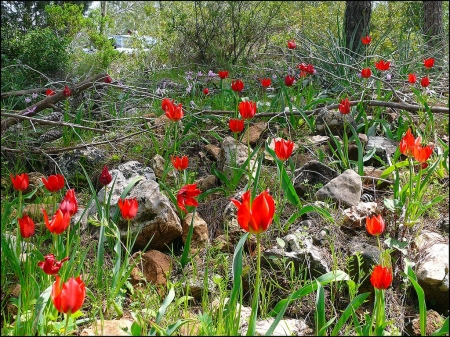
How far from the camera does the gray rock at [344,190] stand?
257 centimetres

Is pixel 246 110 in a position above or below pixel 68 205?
above

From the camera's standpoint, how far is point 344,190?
261cm

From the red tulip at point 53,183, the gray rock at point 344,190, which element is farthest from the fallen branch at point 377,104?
the red tulip at point 53,183

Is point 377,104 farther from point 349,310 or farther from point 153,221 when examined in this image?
point 349,310

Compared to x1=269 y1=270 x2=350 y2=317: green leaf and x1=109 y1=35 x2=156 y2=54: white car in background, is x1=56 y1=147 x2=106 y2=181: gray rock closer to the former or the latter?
x1=269 y1=270 x2=350 y2=317: green leaf

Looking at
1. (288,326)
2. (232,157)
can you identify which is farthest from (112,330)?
(232,157)

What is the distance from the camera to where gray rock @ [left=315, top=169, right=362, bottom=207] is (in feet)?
8.43

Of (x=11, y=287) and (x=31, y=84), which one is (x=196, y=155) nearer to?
(x=11, y=287)

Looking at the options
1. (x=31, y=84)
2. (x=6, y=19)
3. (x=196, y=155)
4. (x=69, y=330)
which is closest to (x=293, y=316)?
(x=69, y=330)

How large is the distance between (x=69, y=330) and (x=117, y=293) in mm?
261

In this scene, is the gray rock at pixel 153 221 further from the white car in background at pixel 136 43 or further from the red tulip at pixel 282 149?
the white car in background at pixel 136 43

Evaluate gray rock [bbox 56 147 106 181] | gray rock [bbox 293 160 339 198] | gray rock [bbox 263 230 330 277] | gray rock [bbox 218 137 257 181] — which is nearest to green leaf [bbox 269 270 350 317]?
gray rock [bbox 263 230 330 277]

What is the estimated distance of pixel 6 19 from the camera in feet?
26.3

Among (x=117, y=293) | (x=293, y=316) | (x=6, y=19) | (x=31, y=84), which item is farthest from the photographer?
(x=6, y=19)
